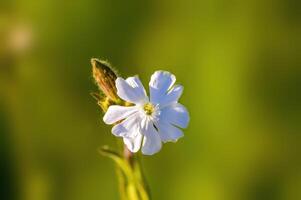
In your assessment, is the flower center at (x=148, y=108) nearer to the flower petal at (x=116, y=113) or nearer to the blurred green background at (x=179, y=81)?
the flower petal at (x=116, y=113)

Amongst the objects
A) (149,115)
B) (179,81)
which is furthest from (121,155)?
(179,81)

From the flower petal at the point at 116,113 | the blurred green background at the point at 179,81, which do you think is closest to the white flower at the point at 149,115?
the flower petal at the point at 116,113

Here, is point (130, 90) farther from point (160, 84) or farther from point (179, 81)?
point (179, 81)

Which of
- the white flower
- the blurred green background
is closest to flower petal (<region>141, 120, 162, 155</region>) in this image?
the white flower

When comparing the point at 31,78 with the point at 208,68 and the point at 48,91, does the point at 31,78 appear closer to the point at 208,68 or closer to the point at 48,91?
the point at 48,91

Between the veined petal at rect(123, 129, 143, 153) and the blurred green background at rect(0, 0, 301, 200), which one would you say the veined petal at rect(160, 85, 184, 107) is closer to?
the veined petal at rect(123, 129, 143, 153)

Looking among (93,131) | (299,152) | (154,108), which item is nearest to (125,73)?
(93,131)
